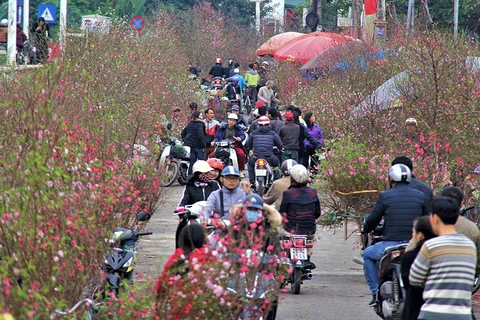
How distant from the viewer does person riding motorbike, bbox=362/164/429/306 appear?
10172 mm

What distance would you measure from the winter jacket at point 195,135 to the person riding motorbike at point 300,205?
10325 mm

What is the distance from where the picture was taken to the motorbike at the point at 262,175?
2027 cm

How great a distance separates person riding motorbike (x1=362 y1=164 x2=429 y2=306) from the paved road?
2.62 ft

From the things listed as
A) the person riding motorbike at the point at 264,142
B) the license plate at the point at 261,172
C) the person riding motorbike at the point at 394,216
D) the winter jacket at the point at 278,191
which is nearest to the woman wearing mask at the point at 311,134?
the person riding motorbike at the point at 264,142

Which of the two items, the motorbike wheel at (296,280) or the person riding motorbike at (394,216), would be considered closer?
the person riding motorbike at (394,216)

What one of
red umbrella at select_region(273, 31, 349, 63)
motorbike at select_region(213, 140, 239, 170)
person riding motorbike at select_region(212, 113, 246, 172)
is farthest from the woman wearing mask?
red umbrella at select_region(273, 31, 349, 63)

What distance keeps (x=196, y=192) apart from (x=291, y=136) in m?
10.2

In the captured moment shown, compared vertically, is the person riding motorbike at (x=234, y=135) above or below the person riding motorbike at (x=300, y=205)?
below

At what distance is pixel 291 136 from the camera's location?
22344 mm

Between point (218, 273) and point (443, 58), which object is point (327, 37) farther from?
point (218, 273)

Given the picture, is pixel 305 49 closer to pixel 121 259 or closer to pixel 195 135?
pixel 195 135

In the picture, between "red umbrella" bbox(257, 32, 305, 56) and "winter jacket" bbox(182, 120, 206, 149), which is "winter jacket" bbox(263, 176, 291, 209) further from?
"red umbrella" bbox(257, 32, 305, 56)

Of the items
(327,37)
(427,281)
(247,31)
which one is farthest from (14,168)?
(247,31)

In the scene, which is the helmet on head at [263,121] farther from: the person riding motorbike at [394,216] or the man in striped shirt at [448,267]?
the man in striped shirt at [448,267]
